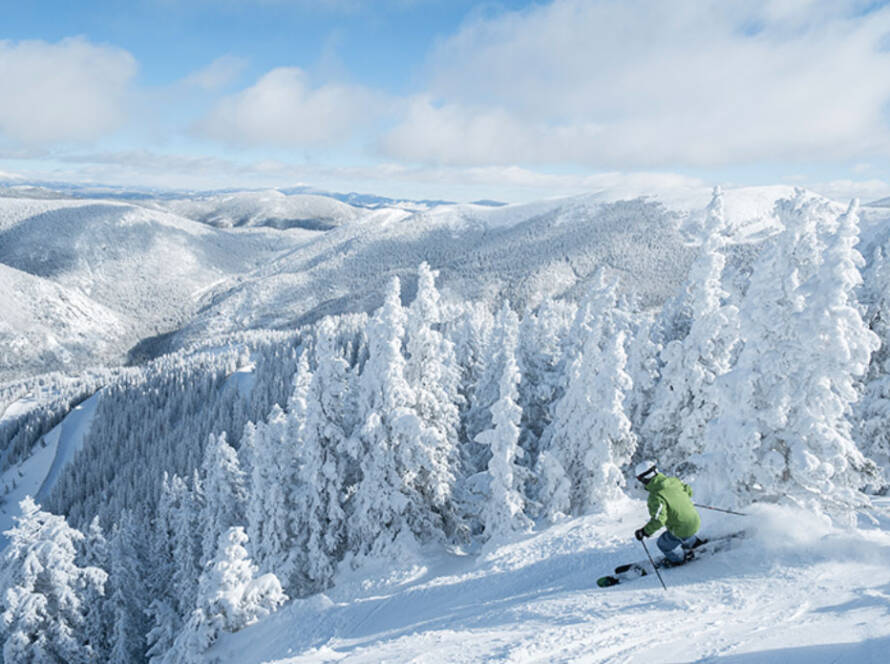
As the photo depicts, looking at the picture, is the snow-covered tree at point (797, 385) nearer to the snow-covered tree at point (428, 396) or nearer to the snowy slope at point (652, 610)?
the snowy slope at point (652, 610)

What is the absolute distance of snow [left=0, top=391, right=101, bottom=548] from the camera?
305 ft

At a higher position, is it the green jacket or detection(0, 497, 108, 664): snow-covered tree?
the green jacket

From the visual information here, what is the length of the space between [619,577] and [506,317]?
2357cm

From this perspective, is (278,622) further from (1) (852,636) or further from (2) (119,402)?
(2) (119,402)

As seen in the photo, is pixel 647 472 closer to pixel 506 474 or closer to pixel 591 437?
pixel 506 474

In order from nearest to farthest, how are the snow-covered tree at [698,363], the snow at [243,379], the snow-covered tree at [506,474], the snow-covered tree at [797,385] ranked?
1. the snow-covered tree at [797,385]
2. the snow-covered tree at [506,474]
3. the snow-covered tree at [698,363]
4. the snow at [243,379]

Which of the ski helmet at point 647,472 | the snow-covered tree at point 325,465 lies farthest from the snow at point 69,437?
the ski helmet at point 647,472

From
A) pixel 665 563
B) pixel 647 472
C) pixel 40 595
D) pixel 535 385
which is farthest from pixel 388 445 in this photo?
pixel 40 595

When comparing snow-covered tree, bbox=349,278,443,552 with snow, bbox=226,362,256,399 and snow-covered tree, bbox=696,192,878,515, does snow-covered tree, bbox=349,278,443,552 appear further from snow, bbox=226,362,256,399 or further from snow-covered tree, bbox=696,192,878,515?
snow, bbox=226,362,256,399

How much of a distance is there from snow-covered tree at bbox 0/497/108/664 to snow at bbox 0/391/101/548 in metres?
85.1

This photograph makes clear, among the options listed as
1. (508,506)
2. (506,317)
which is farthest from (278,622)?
(506,317)

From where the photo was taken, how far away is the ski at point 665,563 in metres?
10.2

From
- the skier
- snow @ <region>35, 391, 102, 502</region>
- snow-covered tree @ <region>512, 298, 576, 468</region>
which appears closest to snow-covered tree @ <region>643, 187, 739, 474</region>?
snow-covered tree @ <region>512, 298, 576, 468</region>

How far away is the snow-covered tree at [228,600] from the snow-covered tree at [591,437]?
1130 cm
